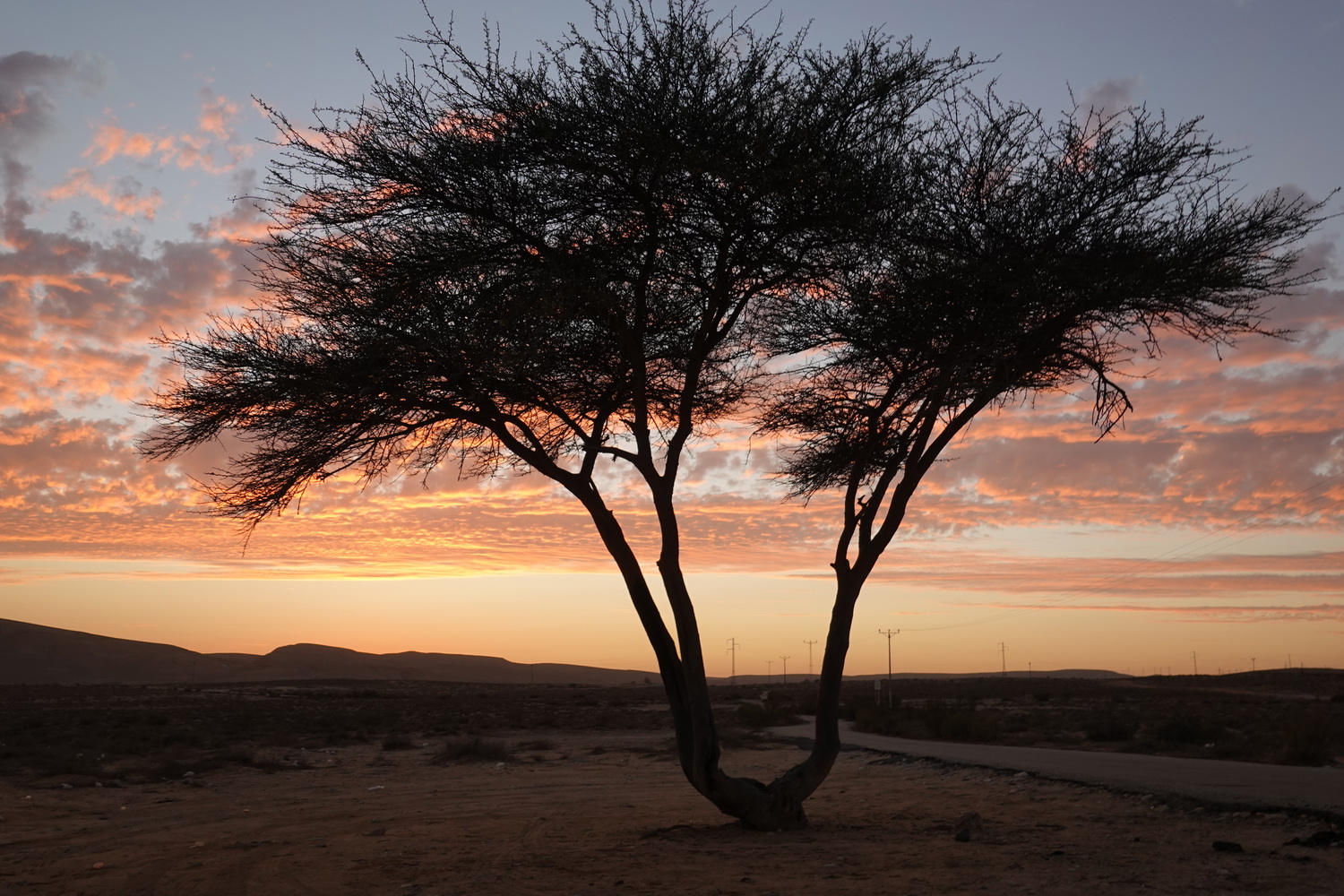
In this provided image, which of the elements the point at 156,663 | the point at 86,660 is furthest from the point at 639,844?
the point at 156,663

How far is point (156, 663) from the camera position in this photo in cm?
15000

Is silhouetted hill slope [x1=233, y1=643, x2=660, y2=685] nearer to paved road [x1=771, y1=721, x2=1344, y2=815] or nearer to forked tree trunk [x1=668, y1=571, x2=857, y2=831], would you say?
paved road [x1=771, y1=721, x2=1344, y2=815]

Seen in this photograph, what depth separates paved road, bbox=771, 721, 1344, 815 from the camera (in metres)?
12.6

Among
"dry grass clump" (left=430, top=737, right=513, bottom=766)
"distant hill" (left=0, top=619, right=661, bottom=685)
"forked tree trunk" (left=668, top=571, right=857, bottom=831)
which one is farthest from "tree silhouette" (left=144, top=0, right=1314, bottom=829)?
"distant hill" (left=0, top=619, right=661, bottom=685)

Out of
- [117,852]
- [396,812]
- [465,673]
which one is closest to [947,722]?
[396,812]

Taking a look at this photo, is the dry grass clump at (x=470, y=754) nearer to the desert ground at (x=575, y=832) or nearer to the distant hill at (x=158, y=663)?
the desert ground at (x=575, y=832)

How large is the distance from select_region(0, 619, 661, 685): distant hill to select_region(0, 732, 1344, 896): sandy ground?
13273cm

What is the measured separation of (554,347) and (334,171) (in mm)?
3032

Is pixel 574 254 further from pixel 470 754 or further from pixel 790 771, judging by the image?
pixel 470 754

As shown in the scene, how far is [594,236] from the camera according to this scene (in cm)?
1140

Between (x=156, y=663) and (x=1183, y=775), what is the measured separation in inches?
6255

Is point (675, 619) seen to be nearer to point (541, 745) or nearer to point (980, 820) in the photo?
point (980, 820)

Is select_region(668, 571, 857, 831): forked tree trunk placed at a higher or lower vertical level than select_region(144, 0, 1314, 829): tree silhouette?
lower

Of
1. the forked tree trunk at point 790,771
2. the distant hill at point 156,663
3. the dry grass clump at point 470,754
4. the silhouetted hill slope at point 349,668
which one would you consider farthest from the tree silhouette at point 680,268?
the silhouetted hill slope at point 349,668
